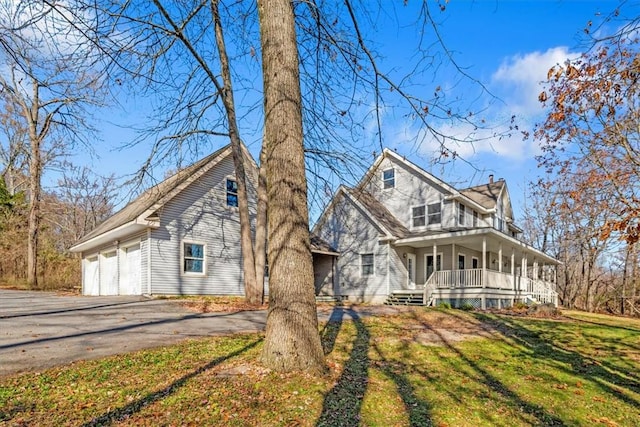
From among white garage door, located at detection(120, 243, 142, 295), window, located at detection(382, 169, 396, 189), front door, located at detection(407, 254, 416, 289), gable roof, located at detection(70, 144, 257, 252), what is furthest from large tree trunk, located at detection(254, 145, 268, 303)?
window, located at detection(382, 169, 396, 189)

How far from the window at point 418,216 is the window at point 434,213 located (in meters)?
0.38

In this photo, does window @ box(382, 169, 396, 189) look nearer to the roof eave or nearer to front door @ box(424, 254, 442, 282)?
front door @ box(424, 254, 442, 282)

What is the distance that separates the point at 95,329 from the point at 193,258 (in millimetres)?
8438

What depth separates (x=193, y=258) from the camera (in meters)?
15.3

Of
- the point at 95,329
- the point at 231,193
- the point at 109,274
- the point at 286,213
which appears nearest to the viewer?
the point at 286,213

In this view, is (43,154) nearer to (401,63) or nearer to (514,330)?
(401,63)

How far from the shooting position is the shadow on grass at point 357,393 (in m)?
3.45

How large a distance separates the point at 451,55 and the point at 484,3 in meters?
0.84

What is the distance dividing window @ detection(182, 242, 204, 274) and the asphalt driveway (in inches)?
161

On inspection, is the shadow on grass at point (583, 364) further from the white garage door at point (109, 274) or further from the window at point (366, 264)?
the white garage door at point (109, 274)

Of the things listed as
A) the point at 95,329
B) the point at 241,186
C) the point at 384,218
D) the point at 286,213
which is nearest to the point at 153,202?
the point at 241,186

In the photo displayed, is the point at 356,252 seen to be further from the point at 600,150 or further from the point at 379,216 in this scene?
the point at 600,150

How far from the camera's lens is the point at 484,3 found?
15.2ft

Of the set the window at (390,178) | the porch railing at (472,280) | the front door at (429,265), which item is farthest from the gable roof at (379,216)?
the porch railing at (472,280)
